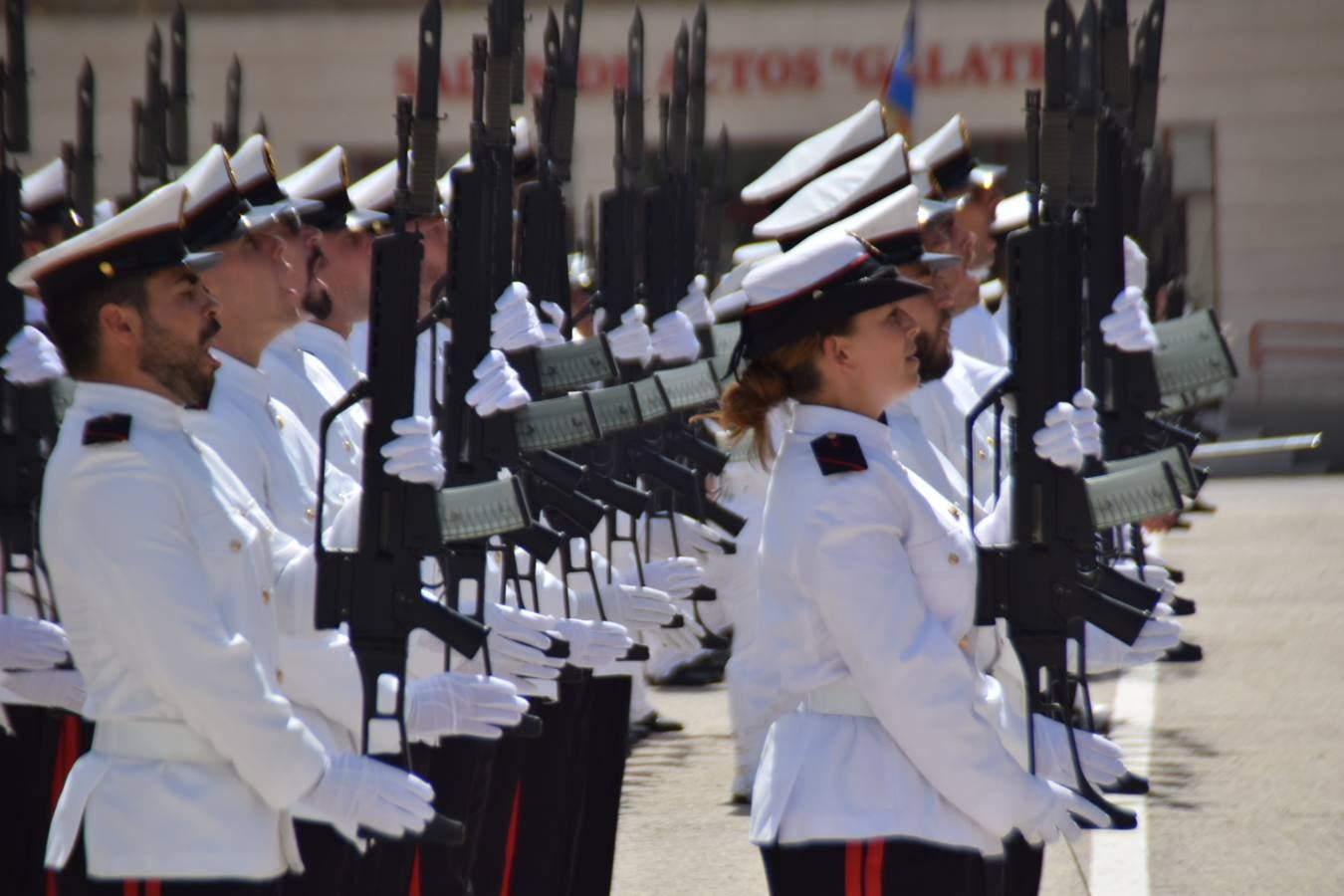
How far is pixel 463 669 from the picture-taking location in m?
4.38

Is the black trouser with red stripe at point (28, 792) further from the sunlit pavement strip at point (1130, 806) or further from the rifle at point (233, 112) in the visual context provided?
the sunlit pavement strip at point (1130, 806)

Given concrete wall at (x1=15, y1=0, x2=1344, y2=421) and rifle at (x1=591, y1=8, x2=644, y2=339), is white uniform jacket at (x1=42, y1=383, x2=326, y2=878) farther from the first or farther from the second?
concrete wall at (x1=15, y1=0, x2=1344, y2=421)

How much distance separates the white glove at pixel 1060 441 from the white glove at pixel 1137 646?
0.31 meters

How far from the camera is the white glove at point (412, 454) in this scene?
12.1ft

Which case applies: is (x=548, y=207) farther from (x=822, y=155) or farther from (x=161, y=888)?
(x=161, y=888)

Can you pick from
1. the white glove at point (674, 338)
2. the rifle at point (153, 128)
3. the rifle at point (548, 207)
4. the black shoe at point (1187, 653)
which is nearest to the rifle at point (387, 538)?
the rifle at point (548, 207)

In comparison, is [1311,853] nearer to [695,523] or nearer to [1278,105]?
[695,523]

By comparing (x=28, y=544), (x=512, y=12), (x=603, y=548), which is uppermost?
(x=512, y=12)

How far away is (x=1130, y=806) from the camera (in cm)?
708

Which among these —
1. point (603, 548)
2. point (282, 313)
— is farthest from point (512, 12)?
point (603, 548)

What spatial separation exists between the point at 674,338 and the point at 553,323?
1.08 meters

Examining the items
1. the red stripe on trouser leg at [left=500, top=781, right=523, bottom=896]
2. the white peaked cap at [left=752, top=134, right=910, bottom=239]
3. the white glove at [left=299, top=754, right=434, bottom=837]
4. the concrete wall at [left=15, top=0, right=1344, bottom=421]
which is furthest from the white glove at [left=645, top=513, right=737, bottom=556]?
the concrete wall at [left=15, top=0, right=1344, bottom=421]

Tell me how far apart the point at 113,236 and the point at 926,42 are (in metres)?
22.6

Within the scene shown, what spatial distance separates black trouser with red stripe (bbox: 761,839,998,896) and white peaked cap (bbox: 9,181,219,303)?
4.21 ft
